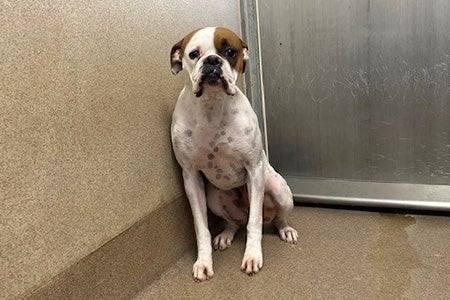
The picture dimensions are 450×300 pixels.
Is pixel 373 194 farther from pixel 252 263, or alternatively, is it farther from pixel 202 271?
pixel 202 271

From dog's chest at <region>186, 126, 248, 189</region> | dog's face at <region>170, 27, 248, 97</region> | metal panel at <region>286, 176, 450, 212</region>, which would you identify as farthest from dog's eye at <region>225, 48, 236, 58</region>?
metal panel at <region>286, 176, 450, 212</region>

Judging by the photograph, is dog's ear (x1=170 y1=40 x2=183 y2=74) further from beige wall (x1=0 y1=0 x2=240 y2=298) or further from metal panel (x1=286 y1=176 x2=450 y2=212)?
metal panel (x1=286 y1=176 x2=450 y2=212)

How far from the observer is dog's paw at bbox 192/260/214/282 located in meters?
Answer: 1.27

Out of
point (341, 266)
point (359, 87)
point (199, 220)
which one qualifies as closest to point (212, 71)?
point (199, 220)

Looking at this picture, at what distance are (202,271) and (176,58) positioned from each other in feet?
2.27

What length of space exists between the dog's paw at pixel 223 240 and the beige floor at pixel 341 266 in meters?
0.03

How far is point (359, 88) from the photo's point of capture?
179cm

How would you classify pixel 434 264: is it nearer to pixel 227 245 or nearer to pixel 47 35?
pixel 227 245

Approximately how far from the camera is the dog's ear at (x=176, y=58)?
127cm

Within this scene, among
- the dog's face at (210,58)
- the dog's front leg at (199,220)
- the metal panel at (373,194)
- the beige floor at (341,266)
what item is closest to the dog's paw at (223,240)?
the beige floor at (341,266)

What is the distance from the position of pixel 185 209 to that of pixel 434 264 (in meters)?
0.84

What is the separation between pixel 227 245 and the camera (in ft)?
4.92

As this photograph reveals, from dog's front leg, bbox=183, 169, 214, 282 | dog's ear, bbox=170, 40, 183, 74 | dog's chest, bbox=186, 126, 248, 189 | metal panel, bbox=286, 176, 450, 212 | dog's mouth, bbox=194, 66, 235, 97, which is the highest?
dog's ear, bbox=170, 40, 183, 74

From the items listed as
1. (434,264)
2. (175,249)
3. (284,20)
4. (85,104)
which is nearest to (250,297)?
(175,249)
